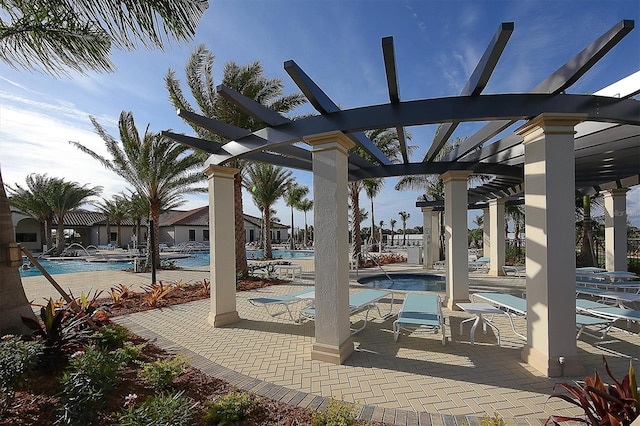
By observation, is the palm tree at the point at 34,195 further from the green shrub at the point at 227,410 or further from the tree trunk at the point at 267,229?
the green shrub at the point at 227,410

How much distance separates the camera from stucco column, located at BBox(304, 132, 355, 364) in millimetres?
4746

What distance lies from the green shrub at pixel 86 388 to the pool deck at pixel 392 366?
139 centimetres

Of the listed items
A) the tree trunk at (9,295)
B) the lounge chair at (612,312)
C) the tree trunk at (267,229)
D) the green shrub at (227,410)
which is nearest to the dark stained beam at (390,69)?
the green shrub at (227,410)

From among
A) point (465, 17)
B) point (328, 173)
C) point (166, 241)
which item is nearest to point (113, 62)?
point (328, 173)

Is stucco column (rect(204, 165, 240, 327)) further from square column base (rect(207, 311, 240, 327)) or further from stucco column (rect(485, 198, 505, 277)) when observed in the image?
stucco column (rect(485, 198, 505, 277))

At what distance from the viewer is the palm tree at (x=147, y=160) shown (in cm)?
1530

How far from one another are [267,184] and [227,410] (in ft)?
67.2

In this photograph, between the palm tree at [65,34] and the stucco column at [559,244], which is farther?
the palm tree at [65,34]

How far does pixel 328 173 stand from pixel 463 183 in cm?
452

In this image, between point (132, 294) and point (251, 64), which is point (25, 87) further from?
point (251, 64)

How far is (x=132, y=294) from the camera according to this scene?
368 inches

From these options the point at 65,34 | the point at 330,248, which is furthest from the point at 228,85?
the point at 330,248

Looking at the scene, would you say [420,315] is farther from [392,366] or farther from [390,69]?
[390,69]

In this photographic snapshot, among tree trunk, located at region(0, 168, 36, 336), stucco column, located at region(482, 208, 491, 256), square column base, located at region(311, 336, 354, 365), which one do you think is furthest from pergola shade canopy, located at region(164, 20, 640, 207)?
stucco column, located at region(482, 208, 491, 256)
